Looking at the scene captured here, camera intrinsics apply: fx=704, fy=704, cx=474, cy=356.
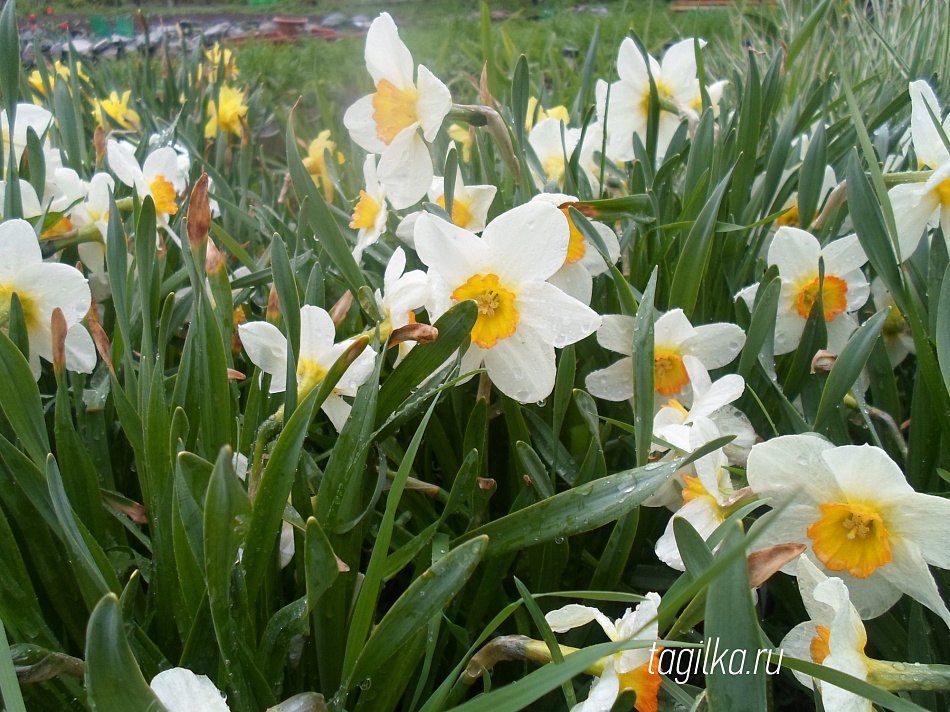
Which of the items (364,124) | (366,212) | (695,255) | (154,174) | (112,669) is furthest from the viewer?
(154,174)

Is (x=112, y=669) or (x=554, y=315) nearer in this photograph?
(x=112, y=669)

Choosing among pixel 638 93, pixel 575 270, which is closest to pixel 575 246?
pixel 575 270

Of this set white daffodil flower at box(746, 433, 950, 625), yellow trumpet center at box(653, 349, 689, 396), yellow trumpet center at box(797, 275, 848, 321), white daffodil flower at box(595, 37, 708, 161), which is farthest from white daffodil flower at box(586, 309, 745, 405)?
white daffodil flower at box(595, 37, 708, 161)

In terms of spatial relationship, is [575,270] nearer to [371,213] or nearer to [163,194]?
[371,213]

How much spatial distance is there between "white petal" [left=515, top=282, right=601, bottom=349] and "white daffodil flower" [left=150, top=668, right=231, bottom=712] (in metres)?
0.35

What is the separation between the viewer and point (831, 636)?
420mm

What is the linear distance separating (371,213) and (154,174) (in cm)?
34

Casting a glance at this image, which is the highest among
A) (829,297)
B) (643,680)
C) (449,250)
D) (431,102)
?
(431,102)

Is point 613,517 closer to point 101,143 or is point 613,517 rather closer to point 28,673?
point 28,673

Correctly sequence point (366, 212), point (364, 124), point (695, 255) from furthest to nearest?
point (366, 212)
point (364, 124)
point (695, 255)

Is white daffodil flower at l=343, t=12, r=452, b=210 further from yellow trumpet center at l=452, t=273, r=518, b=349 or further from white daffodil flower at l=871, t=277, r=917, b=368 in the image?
white daffodil flower at l=871, t=277, r=917, b=368

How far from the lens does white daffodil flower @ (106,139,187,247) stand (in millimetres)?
904

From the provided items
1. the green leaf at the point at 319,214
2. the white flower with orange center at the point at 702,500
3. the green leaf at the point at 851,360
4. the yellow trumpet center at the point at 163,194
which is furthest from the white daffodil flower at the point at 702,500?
the yellow trumpet center at the point at 163,194

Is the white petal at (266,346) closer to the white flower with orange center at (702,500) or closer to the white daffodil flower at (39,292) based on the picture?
the white daffodil flower at (39,292)
